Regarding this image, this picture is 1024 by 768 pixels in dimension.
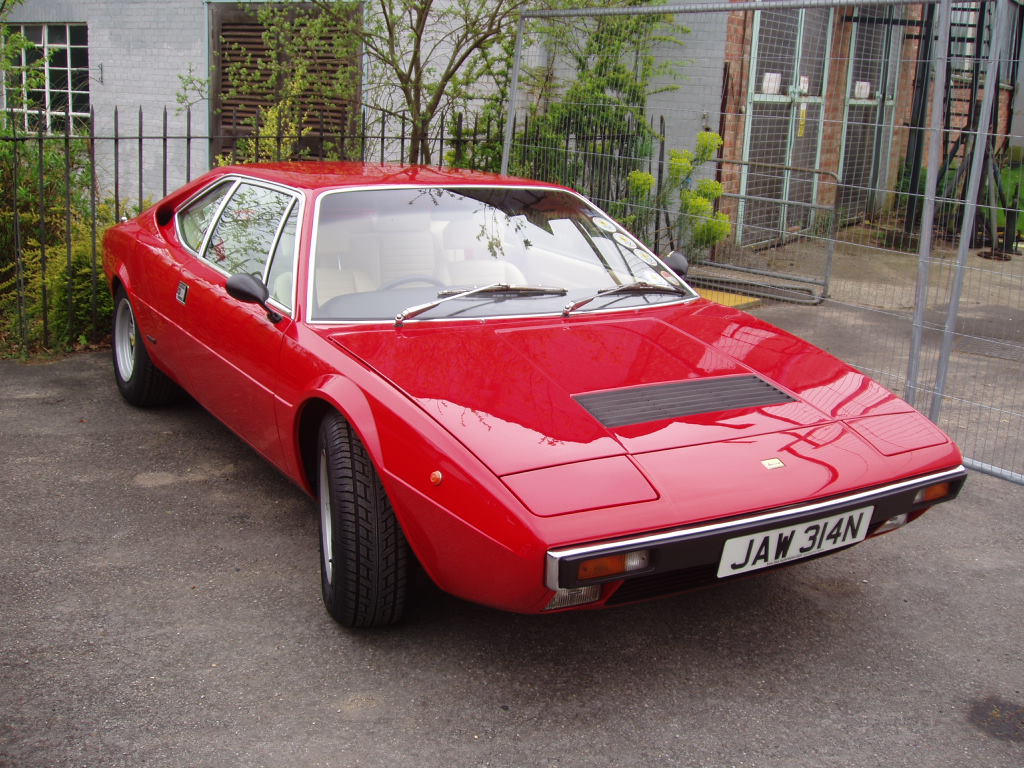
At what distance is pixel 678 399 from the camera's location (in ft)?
10.3

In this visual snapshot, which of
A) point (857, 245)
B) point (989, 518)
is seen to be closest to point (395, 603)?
point (989, 518)

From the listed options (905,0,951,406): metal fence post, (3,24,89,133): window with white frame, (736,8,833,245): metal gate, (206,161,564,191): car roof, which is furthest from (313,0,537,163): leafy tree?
(3,24,89,133): window with white frame

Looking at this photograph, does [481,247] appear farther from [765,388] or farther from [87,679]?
[87,679]

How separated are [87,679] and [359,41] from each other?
582cm

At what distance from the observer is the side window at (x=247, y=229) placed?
4031 mm

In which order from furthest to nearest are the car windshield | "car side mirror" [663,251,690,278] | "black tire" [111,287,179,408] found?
"black tire" [111,287,179,408] < "car side mirror" [663,251,690,278] < the car windshield

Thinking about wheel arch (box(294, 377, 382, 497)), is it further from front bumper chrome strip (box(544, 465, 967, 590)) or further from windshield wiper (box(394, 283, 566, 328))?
front bumper chrome strip (box(544, 465, 967, 590))

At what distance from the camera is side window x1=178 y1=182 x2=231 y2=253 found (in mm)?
4602

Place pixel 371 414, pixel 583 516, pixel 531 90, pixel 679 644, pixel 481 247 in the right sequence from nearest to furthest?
pixel 583 516 → pixel 371 414 → pixel 679 644 → pixel 481 247 → pixel 531 90

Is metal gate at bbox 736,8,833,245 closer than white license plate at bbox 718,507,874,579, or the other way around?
white license plate at bbox 718,507,874,579

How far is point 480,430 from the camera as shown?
111 inches

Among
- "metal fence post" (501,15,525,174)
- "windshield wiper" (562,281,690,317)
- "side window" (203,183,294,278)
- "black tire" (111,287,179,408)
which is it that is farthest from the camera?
"metal fence post" (501,15,525,174)

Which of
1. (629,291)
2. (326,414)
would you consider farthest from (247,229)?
(629,291)

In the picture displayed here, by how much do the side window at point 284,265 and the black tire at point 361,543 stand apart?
748 millimetres
